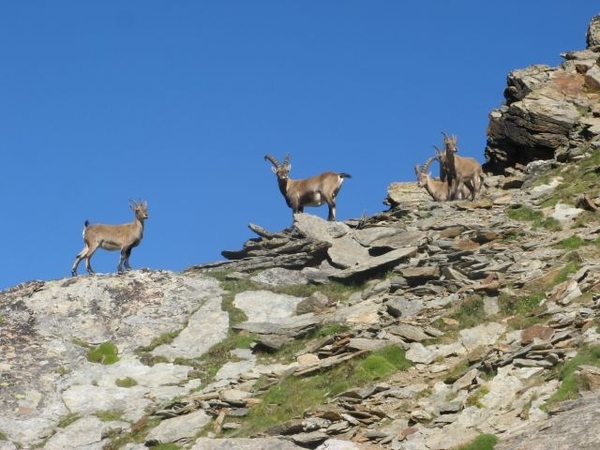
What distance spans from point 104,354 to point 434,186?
15.6 metres

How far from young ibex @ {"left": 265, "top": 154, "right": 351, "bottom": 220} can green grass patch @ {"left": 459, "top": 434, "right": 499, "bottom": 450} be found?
66.3 ft

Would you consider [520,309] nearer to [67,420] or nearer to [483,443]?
[483,443]

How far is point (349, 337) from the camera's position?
76.5 feet

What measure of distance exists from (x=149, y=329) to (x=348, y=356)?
757 centimetres

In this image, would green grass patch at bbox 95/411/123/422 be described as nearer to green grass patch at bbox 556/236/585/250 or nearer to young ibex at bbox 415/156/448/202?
green grass patch at bbox 556/236/585/250

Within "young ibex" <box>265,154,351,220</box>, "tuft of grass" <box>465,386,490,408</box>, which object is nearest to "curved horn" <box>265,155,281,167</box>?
"young ibex" <box>265,154,351,220</box>

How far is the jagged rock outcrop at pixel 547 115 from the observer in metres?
36.5

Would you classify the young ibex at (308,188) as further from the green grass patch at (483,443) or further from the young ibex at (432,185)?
the green grass patch at (483,443)

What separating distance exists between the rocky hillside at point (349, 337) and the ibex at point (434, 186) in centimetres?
166

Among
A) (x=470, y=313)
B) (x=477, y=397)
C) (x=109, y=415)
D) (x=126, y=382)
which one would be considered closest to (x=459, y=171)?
(x=470, y=313)

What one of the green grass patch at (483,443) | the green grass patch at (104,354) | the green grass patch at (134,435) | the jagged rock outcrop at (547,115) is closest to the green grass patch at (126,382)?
the green grass patch at (104,354)

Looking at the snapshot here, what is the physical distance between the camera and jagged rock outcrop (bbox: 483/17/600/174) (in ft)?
120

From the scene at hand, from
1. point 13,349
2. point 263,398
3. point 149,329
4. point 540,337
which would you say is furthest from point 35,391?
point 540,337

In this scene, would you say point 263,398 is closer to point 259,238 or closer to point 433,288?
point 433,288
